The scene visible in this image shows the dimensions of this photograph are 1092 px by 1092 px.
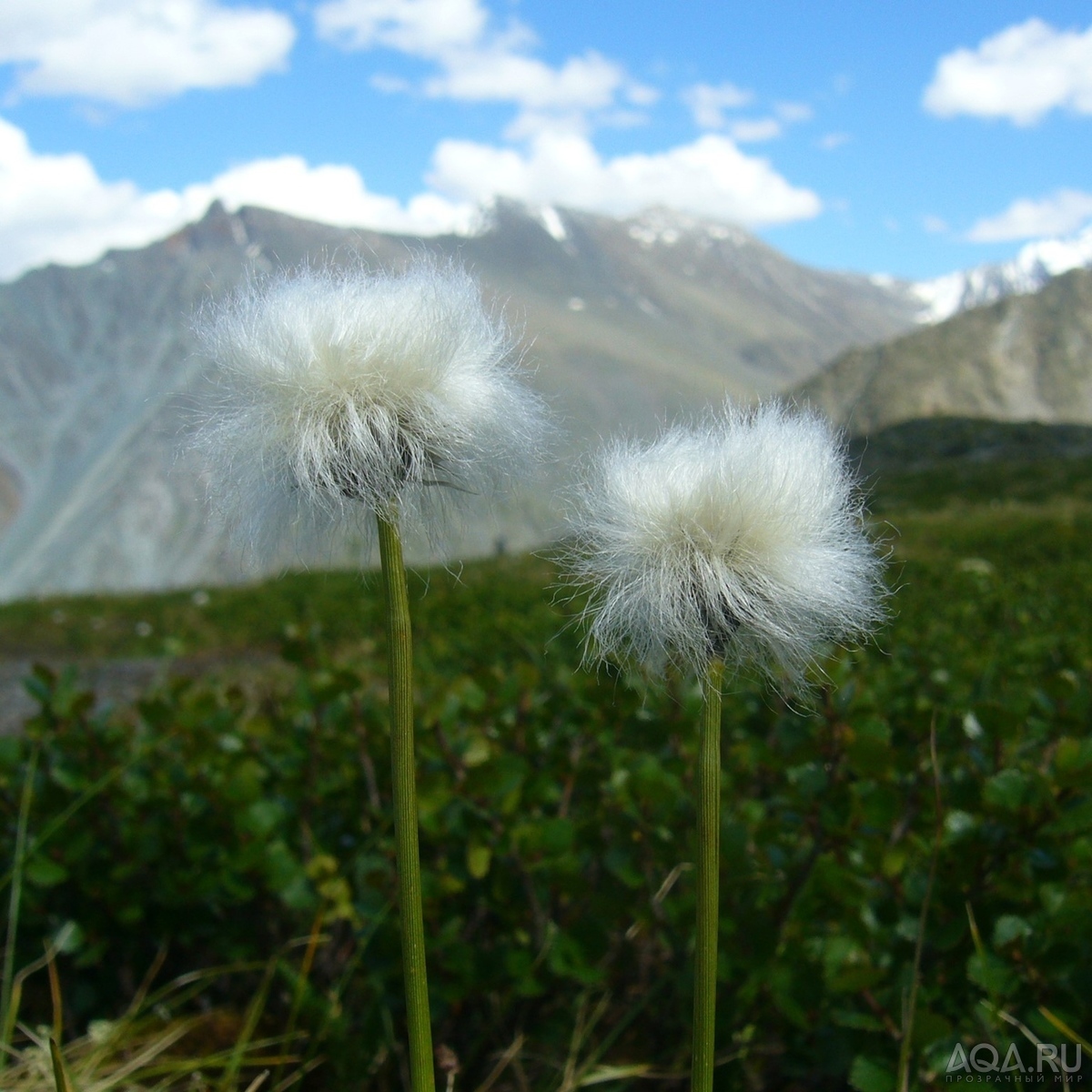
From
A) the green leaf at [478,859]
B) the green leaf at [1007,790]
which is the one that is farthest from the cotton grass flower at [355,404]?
the green leaf at [1007,790]

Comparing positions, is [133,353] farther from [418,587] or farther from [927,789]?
[927,789]

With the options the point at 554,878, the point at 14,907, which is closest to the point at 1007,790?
the point at 554,878

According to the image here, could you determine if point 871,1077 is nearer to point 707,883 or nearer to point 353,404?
point 707,883

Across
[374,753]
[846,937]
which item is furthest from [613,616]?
[374,753]

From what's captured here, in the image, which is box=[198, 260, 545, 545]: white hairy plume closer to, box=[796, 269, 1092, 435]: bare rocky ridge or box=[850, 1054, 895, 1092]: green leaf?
box=[850, 1054, 895, 1092]: green leaf

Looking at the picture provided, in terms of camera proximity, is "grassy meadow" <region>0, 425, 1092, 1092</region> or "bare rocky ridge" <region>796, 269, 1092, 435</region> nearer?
"grassy meadow" <region>0, 425, 1092, 1092</region>

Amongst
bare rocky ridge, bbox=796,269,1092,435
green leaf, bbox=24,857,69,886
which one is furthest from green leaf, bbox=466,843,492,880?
bare rocky ridge, bbox=796,269,1092,435
